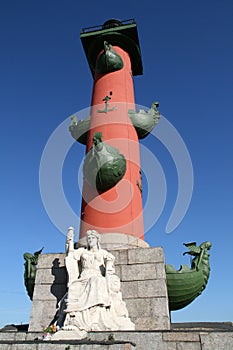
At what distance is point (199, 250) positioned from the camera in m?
8.78

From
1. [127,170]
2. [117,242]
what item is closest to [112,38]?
[127,170]

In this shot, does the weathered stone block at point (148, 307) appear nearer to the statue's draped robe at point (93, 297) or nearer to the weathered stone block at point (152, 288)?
the weathered stone block at point (152, 288)

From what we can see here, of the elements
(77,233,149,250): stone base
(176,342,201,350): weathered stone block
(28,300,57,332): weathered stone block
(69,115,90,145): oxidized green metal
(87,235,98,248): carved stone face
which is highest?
(69,115,90,145): oxidized green metal

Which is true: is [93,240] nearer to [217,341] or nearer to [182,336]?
[182,336]

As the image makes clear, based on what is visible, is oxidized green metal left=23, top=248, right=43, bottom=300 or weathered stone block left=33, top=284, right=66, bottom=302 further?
oxidized green metal left=23, top=248, right=43, bottom=300

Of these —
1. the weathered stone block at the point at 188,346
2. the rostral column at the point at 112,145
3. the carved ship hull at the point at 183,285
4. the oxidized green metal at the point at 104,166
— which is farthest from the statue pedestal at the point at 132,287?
the oxidized green metal at the point at 104,166

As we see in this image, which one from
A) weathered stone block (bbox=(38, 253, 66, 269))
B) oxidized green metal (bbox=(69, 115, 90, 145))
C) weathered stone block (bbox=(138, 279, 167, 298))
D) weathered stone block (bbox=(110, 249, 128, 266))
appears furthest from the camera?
oxidized green metal (bbox=(69, 115, 90, 145))

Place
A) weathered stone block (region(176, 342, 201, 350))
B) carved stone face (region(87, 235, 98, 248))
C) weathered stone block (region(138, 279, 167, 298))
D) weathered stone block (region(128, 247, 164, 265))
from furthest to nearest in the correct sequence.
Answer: weathered stone block (region(128, 247, 164, 265)) → carved stone face (region(87, 235, 98, 248)) → weathered stone block (region(138, 279, 167, 298)) → weathered stone block (region(176, 342, 201, 350))

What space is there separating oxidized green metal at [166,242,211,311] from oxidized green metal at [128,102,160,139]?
478cm

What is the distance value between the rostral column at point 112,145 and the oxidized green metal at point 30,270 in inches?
54.0

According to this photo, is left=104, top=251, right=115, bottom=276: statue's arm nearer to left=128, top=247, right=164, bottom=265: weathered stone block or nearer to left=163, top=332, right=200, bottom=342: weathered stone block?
left=128, top=247, right=164, bottom=265: weathered stone block

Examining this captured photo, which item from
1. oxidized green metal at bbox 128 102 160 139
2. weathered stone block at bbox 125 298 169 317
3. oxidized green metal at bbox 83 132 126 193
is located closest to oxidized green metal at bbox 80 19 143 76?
oxidized green metal at bbox 128 102 160 139

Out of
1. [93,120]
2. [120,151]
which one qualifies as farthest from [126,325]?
[93,120]

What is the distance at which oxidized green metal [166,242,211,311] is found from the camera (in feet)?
26.8
